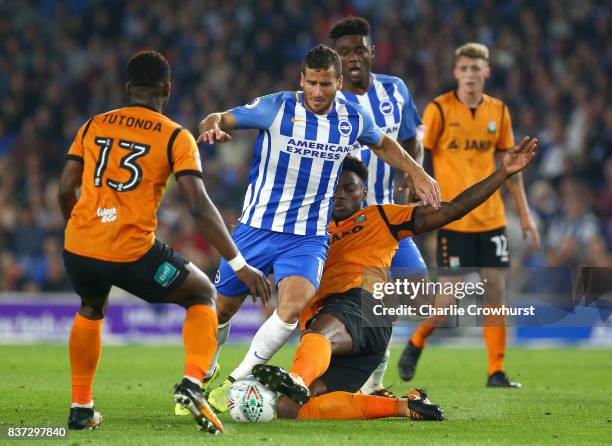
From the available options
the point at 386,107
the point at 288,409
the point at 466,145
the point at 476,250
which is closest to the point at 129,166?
the point at 288,409

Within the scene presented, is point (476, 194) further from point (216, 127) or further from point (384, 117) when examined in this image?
point (384, 117)

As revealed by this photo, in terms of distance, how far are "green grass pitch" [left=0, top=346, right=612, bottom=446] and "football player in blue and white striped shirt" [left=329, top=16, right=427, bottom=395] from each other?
111 centimetres

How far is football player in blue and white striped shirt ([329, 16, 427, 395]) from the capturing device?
28.1 ft

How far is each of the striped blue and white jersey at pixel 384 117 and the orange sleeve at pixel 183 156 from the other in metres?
2.83

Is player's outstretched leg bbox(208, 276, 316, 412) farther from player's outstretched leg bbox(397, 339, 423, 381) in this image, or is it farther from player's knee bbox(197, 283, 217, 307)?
player's outstretched leg bbox(397, 339, 423, 381)

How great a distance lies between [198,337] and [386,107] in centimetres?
336

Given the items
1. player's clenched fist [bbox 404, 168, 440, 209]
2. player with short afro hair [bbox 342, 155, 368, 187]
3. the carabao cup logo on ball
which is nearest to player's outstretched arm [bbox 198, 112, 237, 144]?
player with short afro hair [bbox 342, 155, 368, 187]

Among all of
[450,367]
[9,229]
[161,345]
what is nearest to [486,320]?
[450,367]

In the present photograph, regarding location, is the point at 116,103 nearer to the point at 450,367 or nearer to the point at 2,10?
the point at 2,10

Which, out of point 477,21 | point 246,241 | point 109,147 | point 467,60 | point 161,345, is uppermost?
point 477,21

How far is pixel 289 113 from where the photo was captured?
7.33 m

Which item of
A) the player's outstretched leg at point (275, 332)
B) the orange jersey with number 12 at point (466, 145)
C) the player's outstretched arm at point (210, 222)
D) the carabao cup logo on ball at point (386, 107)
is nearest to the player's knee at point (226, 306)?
the player's outstretched leg at point (275, 332)

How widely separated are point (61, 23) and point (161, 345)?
8704mm

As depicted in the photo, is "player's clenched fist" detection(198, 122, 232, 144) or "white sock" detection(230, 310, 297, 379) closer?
"player's clenched fist" detection(198, 122, 232, 144)
